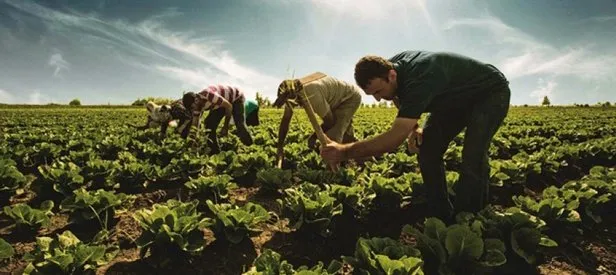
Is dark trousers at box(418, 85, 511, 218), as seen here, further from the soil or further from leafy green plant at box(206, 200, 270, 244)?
leafy green plant at box(206, 200, 270, 244)

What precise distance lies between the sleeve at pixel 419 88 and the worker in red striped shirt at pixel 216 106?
4679mm

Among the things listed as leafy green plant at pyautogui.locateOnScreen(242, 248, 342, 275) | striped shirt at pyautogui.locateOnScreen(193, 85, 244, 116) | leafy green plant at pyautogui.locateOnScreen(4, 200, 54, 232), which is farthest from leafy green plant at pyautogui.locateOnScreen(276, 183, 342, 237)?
striped shirt at pyautogui.locateOnScreen(193, 85, 244, 116)

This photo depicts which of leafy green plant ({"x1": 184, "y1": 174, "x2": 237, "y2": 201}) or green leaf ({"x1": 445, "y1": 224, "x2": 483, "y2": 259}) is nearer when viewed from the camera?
green leaf ({"x1": 445, "y1": 224, "x2": 483, "y2": 259})

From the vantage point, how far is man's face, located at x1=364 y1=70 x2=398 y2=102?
3127 millimetres

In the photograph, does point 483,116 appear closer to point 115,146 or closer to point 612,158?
point 612,158

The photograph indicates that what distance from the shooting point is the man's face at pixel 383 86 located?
3.13m

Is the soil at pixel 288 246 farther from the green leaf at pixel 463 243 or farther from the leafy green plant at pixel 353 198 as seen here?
the green leaf at pixel 463 243

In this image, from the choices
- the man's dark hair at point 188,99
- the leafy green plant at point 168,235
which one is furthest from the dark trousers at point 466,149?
the man's dark hair at point 188,99

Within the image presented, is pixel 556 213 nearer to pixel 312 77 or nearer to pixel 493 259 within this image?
pixel 493 259

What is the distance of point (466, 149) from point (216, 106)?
5.14 m

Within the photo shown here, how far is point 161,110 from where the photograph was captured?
9.68 m

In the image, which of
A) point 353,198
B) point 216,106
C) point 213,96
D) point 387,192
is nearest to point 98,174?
point 213,96

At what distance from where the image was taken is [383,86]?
3160mm

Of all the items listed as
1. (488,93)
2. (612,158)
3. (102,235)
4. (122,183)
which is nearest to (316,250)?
(102,235)
